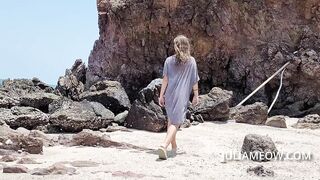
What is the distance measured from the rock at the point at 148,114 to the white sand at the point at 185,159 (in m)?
0.33

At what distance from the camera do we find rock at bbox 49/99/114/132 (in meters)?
9.83

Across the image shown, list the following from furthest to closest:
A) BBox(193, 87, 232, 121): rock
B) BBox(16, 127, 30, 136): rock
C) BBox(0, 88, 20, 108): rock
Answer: BBox(0, 88, 20, 108): rock → BBox(193, 87, 232, 121): rock → BBox(16, 127, 30, 136): rock

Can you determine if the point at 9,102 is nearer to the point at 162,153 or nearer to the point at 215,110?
the point at 215,110

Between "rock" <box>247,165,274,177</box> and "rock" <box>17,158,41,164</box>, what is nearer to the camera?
"rock" <box>247,165,274,177</box>

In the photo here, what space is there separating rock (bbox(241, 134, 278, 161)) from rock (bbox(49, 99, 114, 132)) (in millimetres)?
4319

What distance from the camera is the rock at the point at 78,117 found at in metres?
9.83

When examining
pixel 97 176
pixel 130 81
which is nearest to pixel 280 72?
pixel 130 81

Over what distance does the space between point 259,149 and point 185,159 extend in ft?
3.74

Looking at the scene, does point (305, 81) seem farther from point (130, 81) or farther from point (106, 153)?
point (106, 153)

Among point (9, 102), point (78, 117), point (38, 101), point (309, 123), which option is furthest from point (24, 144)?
point (309, 123)

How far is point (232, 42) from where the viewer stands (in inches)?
722

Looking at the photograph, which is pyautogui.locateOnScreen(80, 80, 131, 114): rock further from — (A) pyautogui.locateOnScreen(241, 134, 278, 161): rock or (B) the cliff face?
(A) pyautogui.locateOnScreen(241, 134, 278, 161): rock

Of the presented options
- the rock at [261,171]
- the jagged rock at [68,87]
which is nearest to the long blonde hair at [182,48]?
the rock at [261,171]

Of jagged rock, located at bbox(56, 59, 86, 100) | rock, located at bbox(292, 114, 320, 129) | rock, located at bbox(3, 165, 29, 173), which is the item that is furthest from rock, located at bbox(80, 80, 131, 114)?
rock, located at bbox(3, 165, 29, 173)
